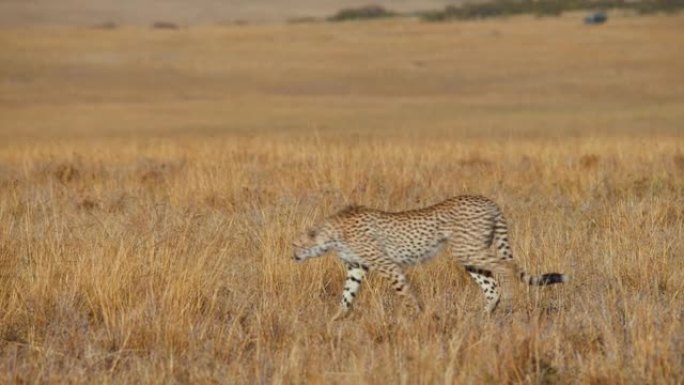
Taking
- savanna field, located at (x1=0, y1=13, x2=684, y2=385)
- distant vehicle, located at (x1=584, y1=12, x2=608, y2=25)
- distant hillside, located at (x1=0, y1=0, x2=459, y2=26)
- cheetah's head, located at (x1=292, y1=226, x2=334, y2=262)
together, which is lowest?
distant hillside, located at (x1=0, y1=0, x2=459, y2=26)

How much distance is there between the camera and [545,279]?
734cm

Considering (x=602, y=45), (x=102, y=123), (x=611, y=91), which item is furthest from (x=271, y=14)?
(x=102, y=123)

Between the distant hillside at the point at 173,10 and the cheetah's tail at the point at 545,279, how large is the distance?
69.4m

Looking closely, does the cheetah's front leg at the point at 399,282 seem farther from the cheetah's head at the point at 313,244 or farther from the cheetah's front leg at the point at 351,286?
the cheetah's head at the point at 313,244

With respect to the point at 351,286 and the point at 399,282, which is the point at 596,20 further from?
the point at 399,282

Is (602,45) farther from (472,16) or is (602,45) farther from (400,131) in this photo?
(400,131)

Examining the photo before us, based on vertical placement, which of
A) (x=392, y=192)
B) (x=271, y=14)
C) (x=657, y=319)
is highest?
(x=657, y=319)

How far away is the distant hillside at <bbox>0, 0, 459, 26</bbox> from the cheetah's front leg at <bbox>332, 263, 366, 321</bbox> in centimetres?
6898

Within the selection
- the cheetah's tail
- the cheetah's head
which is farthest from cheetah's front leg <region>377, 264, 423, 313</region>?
the cheetah's tail

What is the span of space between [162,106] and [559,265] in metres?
30.4

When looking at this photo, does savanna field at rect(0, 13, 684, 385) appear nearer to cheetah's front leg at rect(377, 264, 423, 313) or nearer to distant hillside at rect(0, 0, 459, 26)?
cheetah's front leg at rect(377, 264, 423, 313)

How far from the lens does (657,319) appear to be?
6.61 meters

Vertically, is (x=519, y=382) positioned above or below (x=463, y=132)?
above

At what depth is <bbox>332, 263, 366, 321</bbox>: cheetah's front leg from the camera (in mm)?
7340
